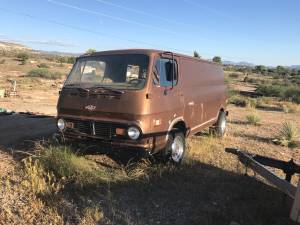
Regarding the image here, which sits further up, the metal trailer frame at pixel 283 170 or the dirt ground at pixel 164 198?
the metal trailer frame at pixel 283 170

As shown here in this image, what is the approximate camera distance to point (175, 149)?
7.26m

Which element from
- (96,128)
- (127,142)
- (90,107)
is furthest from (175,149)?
(90,107)

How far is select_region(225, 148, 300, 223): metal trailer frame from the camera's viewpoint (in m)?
4.10

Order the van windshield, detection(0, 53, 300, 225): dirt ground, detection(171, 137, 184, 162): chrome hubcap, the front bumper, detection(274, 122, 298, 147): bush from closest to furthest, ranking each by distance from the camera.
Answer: detection(0, 53, 300, 225): dirt ground, the front bumper, the van windshield, detection(171, 137, 184, 162): chrome hubcap, detection(274, 122, 298, 147): bush

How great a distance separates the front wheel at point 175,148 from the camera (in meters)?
6.95

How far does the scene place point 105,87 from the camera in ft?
21.8

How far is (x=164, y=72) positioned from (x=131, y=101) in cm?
105

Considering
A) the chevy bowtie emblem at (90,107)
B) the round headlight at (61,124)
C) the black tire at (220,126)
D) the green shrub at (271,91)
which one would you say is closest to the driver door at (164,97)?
the chevy bowtie emblem at (90,107)

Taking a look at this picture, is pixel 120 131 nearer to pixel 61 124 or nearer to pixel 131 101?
pixel 131 101

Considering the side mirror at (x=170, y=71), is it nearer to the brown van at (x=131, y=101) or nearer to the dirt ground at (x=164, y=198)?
the brown van at (x=131, y=101)

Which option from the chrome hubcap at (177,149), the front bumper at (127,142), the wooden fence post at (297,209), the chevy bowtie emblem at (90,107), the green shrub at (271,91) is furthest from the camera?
the green shrub at (271,91)

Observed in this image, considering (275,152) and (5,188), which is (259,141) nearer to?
(275,152)

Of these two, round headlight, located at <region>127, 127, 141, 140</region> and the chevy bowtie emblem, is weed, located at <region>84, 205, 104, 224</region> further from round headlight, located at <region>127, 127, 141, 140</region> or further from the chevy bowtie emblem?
the chevy bowtie emblem

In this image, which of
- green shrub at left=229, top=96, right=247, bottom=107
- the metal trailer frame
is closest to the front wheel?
the metal trailer frame
